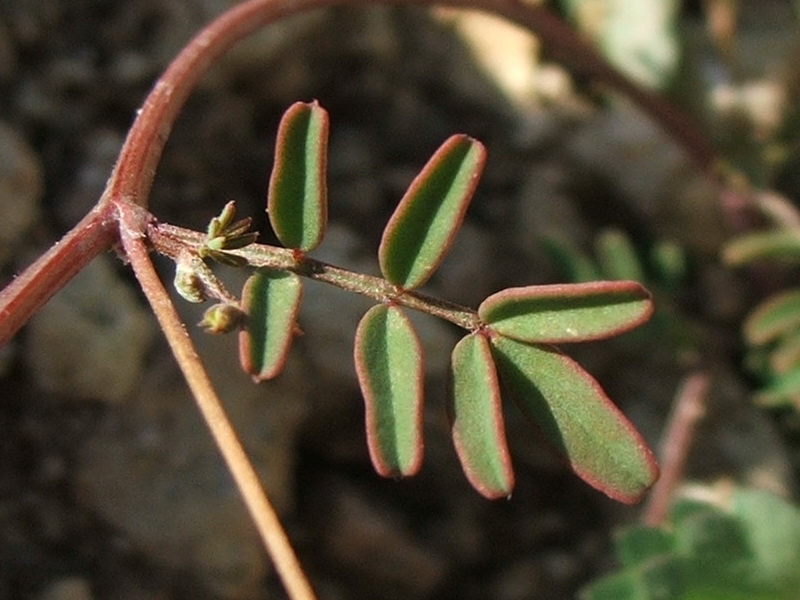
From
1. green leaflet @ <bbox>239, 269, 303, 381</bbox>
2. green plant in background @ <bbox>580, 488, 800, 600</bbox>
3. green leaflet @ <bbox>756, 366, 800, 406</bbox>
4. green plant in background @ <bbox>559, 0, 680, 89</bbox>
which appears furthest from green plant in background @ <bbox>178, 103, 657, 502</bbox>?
green plant in background @ <bbox>559, 0, 680, 89</bbox>

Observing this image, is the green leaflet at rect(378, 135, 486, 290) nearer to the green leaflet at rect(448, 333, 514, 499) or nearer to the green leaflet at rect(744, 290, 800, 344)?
the green leaflet at rect(448, 333, 514, 499)

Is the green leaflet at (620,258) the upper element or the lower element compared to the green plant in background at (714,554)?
upper

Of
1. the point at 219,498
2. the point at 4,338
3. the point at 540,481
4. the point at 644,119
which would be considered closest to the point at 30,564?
the point at 219,498

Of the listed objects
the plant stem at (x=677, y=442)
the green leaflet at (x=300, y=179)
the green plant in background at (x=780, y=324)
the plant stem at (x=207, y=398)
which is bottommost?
the plant stem at (x=207, y=398)

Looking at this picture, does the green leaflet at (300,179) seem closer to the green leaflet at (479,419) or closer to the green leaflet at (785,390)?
the green leaflet at (479,419)

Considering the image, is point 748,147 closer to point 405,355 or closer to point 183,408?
point 183,408

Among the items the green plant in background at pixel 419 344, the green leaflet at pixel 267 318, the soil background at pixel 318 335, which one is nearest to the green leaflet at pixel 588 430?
the green plant in background at pixel 419 344
